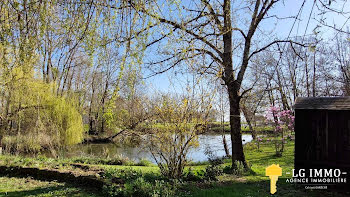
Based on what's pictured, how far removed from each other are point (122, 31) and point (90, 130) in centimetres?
2128

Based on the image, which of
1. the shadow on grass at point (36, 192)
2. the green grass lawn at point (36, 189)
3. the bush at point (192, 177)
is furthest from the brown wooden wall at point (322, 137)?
the shadow on grass at point (36, 192)

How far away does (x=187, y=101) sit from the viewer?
18.8ft

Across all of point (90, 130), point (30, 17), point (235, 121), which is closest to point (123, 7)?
point (30, 17)

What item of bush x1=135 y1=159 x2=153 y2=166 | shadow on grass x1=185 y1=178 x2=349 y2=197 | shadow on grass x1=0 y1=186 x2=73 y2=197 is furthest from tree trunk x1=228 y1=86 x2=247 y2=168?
shadow on grass x1=0 y1=186 x2=73 y2=197

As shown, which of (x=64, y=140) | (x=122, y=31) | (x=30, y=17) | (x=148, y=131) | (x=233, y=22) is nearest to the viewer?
(x=30, y=17)

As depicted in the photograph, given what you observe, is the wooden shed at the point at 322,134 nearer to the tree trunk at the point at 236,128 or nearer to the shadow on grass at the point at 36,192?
the tree trunk at the point at 236,128

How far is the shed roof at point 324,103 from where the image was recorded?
18.3 feet

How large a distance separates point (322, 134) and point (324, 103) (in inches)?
30.5

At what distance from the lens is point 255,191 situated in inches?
198

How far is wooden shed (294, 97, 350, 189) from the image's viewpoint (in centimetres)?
569

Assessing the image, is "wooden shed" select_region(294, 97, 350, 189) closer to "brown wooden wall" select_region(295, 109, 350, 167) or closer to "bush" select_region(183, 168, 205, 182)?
"brown wooden wall" select_region(295, 109, 350, 167)

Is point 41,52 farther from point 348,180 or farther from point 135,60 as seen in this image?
point 348,180

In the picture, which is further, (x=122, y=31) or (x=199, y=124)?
(x=199, y=124)

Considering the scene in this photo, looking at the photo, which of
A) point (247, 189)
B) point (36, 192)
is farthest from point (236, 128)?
point (36, 192)
